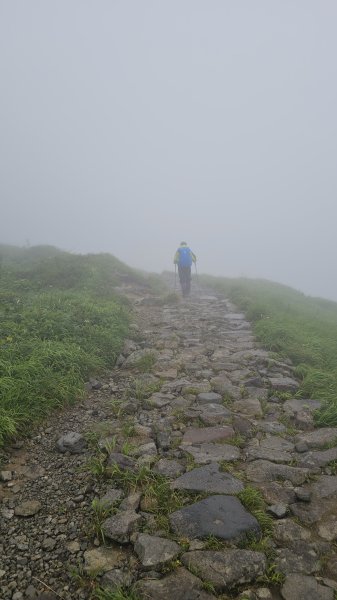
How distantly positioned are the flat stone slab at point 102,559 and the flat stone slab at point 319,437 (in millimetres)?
3161

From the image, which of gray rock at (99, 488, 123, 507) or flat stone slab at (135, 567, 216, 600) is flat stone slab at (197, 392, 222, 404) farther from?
flat stone slab at (135, 567, 216, 600)

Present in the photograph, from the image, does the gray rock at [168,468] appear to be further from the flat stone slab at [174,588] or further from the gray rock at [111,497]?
the flat stone slab at [174,588]

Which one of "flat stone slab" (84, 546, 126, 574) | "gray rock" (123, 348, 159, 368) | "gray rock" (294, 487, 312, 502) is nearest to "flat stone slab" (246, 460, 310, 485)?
"gray rock" (294, 487, 312, 502)

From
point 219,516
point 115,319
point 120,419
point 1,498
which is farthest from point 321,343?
point 1,498

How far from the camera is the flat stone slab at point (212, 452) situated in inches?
199

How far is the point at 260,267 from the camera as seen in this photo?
117625 millimetres

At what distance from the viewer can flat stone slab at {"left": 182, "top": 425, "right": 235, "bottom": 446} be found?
558 cm

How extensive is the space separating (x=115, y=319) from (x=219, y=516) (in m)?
7.86

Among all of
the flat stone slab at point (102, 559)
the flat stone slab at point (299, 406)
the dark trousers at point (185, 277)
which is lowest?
the flat stone slab at point (102, 559)

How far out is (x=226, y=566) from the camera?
336 centimetres

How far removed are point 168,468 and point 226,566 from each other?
62.7 inches

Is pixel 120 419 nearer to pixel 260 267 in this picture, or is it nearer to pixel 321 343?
pixel 321 343

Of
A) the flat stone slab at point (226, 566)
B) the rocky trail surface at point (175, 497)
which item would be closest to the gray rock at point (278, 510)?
the rocky trail surface at point (175, 497)

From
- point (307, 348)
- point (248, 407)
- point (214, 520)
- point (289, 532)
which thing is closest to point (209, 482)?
point (214, 520)
